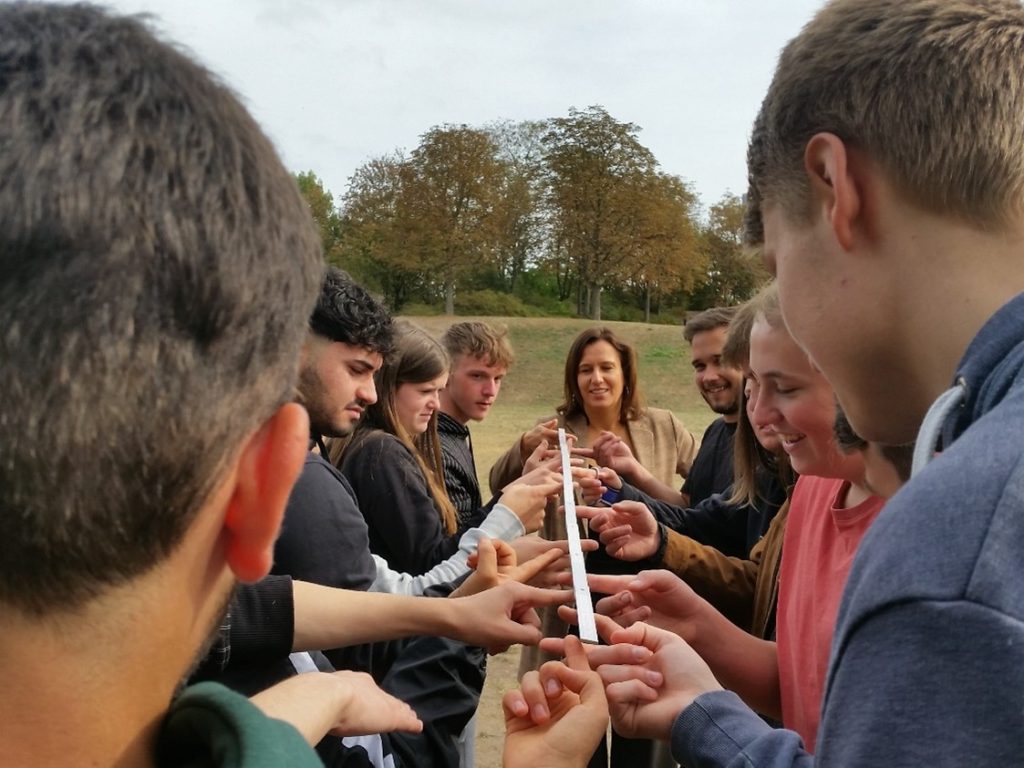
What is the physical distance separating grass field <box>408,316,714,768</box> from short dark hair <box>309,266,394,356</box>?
29.4 feet

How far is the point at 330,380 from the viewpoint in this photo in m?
3.69

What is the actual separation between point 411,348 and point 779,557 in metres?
2.30

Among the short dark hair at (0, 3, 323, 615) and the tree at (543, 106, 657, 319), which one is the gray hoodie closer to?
the short dark hair at (0, 3, 323, 615)

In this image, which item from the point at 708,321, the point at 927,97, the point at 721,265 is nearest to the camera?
the point at 927,97

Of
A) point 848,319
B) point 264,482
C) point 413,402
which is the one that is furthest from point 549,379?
point 264,482

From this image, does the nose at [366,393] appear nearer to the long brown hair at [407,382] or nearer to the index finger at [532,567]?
the long brown hair at [407,382]

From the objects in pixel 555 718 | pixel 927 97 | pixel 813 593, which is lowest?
pixel 555 718

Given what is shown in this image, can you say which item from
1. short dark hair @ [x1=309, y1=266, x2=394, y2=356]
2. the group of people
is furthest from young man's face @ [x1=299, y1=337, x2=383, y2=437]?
the group of people

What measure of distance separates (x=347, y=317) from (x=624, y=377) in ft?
10.2

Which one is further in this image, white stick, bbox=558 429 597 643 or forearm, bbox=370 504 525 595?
forearm, bbox=370 504 525 595

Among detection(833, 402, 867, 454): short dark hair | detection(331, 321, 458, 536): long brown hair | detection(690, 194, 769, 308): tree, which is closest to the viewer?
detection(833, 402, 867, 454): short dark hair

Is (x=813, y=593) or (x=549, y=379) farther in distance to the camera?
(x=549, y=379)

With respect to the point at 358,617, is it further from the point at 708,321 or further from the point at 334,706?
the point at 708,321

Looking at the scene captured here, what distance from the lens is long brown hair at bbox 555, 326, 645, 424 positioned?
6305 mm
